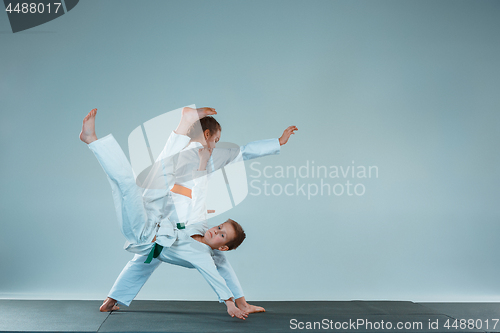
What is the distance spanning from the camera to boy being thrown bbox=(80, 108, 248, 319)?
6.64ft

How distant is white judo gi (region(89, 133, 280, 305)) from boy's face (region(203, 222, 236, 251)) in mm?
71

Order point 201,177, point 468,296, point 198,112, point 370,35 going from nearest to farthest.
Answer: point 198,112 < point 201,177 < point 468,296 < point 370,35

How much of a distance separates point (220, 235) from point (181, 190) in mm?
340

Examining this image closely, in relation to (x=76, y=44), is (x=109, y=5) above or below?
above

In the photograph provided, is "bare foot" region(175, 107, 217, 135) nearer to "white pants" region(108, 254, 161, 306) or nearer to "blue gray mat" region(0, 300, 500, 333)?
"white pants" region(108, 254, 161, 306)

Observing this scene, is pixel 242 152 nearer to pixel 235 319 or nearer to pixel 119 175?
pixel 119 175

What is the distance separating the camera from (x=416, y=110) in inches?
154

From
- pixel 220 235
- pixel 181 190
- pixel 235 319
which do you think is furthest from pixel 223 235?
pixel 235 319

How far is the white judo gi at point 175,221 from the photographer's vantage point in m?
2.25

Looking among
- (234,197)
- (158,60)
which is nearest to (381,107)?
(234,197)

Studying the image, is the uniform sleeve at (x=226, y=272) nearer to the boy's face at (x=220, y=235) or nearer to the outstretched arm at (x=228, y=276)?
the outstretched arm at (x=228, y=276)

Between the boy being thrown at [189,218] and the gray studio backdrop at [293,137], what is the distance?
1216 mm

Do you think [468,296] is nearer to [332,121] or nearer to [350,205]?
[350,205]

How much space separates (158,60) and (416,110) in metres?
2.34
